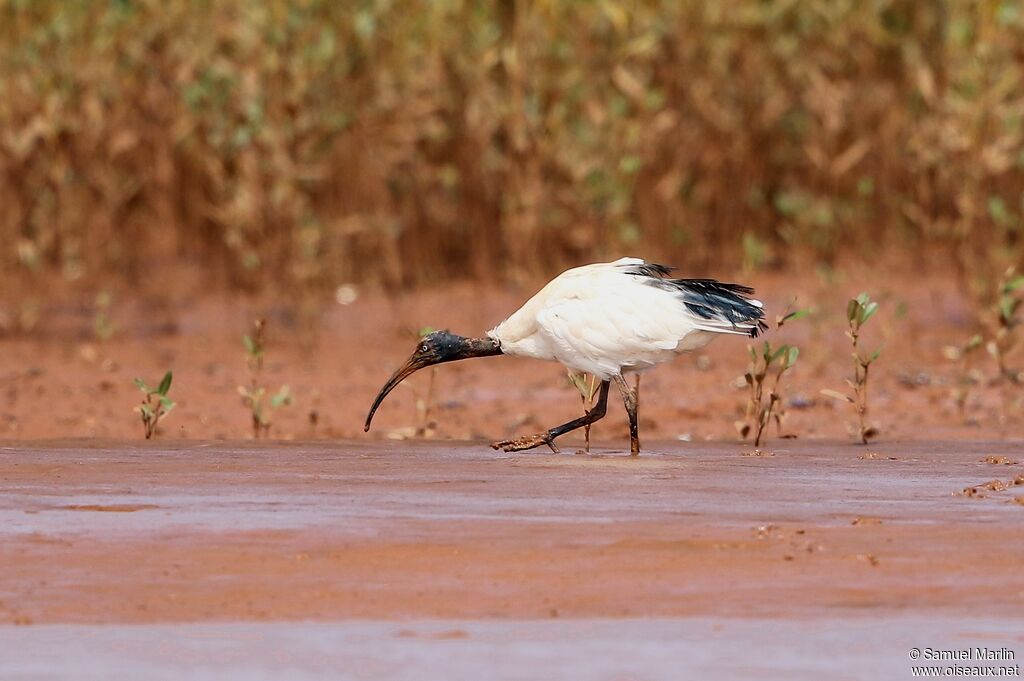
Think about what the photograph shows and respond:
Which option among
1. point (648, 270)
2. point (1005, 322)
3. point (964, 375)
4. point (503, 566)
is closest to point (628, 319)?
point (648, 270)

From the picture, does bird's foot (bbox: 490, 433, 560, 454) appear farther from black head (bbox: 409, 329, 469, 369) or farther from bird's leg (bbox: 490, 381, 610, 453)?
black head (bbox: 409, 329, 469, 369)

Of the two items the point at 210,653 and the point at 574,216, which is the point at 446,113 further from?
the point at 210,653

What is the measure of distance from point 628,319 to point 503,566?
257 cm

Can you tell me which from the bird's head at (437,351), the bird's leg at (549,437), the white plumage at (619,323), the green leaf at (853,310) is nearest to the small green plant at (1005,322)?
the green leaf at (853,310)

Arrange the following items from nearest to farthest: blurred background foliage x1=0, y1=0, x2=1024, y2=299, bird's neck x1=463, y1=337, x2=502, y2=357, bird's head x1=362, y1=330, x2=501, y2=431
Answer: bird's neck x1=463, y1=337, x2=502, y2=357 < bird's head x1=362, y1=330, x2=501, y2=431 < blurred background foliage x1=0, y1=0, x2=1024, y2=299

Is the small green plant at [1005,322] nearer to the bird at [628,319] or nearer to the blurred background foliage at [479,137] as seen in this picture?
the bird at [628,319]

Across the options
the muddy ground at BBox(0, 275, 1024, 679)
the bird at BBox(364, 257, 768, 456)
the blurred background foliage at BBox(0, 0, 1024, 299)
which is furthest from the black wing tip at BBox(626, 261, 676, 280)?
the blurred background foliage at BBox(0, 0, 1024, 299)

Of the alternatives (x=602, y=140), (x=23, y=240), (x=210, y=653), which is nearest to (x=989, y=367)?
(x=602, y=140)

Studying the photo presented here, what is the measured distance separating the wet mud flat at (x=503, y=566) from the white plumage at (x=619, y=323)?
570 mm

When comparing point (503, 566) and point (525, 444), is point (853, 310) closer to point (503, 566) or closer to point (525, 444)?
point (525, 444)

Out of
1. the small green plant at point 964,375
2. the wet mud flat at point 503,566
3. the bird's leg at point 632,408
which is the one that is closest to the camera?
the wet mud flat at point 503,566

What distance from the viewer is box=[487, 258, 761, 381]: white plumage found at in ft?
26.0

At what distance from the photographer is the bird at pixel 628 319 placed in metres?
7.92

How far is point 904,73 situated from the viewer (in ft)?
50.4
